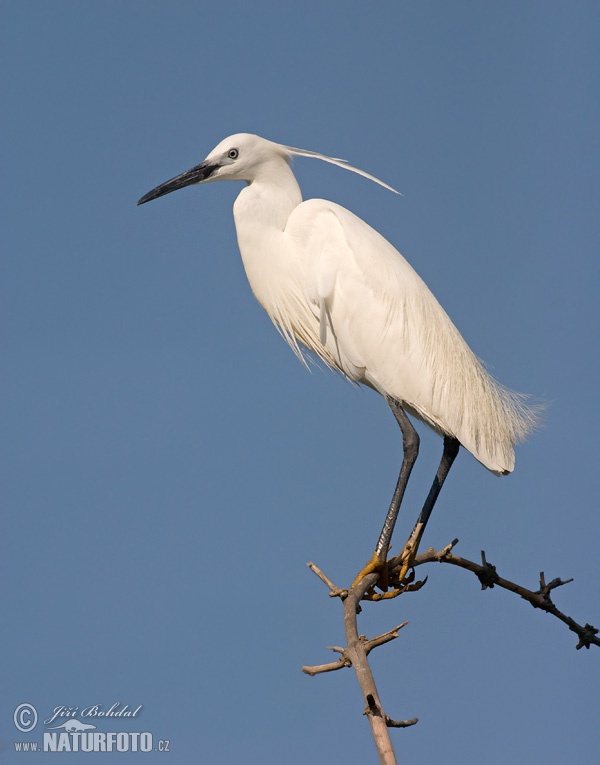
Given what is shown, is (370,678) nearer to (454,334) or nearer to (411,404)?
(411,404)

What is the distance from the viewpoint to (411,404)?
638 centimetres

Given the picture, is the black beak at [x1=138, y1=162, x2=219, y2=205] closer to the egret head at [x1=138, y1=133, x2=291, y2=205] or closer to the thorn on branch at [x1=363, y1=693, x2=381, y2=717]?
the egret head at [x1=138, y1=133, x2=291, y2=205]

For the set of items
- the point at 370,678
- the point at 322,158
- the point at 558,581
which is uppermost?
the point at 322,158

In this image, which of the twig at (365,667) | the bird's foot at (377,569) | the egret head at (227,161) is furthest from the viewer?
the egret head at (227,161)

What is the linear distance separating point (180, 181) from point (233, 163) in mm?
354

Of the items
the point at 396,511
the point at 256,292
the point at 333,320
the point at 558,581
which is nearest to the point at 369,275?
the point at 333,320

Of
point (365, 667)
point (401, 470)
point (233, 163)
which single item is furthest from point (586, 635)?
point (233, 163)

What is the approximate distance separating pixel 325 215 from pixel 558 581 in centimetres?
264

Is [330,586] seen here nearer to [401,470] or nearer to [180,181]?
[401,470]

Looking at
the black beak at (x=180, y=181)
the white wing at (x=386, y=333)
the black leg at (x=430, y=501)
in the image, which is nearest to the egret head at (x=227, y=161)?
the black beak at (x=180, y=181)

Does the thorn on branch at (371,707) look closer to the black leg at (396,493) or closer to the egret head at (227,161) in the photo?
the black leg at (396,493)

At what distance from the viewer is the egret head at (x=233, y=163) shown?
646 cm

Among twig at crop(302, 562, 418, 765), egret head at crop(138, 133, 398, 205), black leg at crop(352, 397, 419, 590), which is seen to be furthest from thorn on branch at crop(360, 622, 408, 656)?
egret head at crop(138, 133, 398, 205)

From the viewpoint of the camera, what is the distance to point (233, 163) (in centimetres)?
648
